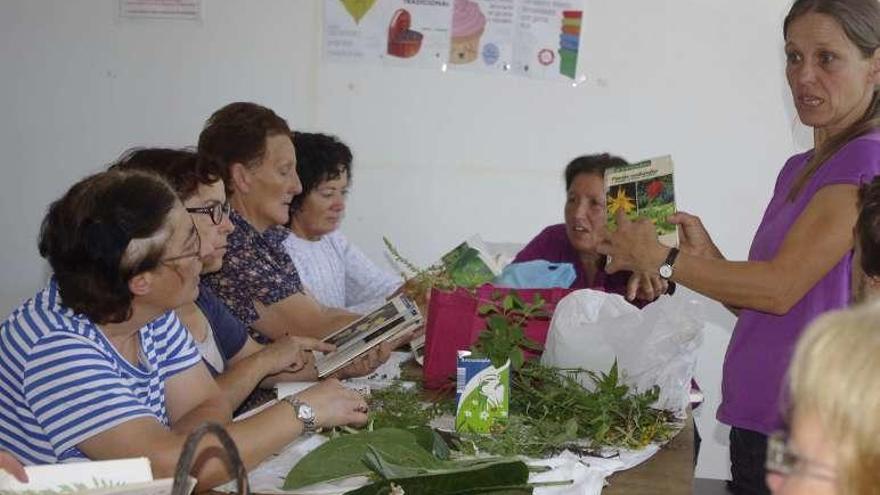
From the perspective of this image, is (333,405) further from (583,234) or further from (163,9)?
(163,9)

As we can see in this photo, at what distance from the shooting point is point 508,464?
177 cm

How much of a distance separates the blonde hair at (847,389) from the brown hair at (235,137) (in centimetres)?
246

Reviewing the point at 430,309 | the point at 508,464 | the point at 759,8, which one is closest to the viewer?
the point at 508,464

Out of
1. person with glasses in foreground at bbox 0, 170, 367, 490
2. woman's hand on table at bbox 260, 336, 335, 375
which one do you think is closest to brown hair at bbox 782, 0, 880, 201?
person with glasses in foreground at bbox 0, 170, 367, 490

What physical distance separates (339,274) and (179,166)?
1.33m

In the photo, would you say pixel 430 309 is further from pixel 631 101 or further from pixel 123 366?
pixel 631 101

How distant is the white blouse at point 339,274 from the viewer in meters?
3.62

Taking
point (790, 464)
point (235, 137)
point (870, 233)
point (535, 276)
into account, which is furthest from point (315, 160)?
point (790, 464)

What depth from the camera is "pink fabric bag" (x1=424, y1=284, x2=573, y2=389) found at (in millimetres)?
2600

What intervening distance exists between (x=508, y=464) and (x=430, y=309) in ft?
2.95

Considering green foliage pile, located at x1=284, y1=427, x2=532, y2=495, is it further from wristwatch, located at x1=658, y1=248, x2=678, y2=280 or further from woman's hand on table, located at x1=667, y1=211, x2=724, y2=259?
woman's hand on table, located at x1=667, y1=211, x2=724, y2=259

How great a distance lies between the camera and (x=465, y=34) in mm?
4012

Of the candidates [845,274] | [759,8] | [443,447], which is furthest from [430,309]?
[759,8]

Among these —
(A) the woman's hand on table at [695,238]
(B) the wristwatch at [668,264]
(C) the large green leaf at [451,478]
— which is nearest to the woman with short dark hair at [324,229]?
(A) the woman's hand on table at [695,238]
